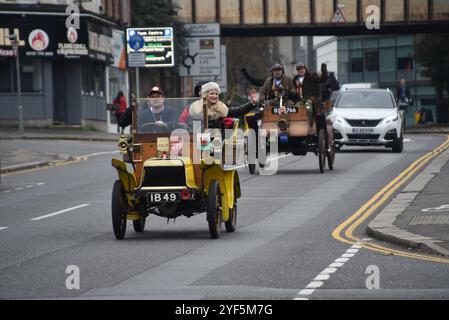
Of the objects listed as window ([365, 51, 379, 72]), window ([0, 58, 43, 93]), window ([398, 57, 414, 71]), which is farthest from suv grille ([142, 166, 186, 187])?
window ([365, 51, 379, 72])

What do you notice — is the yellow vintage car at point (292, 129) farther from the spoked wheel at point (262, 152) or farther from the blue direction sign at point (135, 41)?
the blue direction sign at point (135, 41)

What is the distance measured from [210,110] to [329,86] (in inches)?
432

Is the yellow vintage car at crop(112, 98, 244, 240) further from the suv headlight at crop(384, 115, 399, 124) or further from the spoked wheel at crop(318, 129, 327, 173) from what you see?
the suv headlight at crop(384, 115, 399, 124)

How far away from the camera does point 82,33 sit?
57.5 m

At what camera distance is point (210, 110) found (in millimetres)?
17500

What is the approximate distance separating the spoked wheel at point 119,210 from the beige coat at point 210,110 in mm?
1476

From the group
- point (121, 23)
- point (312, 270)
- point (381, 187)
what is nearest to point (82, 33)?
point (121, 23)

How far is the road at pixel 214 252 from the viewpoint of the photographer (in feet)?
38.3

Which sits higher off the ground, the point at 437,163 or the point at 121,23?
the point at 121,23

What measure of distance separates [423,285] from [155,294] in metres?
2.30

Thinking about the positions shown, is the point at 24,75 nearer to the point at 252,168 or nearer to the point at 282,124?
the point at 252,168

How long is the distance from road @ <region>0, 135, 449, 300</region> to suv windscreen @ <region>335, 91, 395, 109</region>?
32.0ft

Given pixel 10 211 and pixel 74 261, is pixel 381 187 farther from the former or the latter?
pixel 74 261

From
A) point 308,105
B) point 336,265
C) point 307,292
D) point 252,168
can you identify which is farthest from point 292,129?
point 307,292
